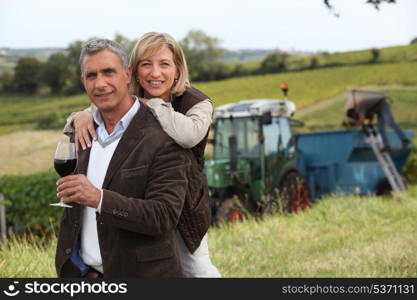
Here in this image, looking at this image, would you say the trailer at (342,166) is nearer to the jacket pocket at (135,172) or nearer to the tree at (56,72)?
the jacket pocket at (135,172)

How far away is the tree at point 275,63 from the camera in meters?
40.2

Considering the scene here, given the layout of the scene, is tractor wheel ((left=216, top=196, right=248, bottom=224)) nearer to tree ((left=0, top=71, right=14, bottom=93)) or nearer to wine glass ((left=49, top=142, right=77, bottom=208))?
wine glass ((left=49, top=142, right=77, bottom=208))

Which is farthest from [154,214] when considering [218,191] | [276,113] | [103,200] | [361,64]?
[361,64]

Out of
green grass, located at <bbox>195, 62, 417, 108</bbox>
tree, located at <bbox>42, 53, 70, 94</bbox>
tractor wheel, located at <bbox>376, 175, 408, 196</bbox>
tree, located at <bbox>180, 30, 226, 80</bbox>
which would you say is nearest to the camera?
tractor wheel, located at <bbox>376, 175, 408, 196</bbox>

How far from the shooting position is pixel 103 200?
8.13 ft

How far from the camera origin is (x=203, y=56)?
4019 cm

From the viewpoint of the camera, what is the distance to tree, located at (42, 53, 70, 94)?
34.3m

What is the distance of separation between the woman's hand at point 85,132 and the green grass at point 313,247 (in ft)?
8.79

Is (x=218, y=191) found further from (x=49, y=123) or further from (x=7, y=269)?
(x=49, y=123)

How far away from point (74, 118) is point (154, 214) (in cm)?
69

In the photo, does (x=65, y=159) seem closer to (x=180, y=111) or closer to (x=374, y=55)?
(x=180, y=111)

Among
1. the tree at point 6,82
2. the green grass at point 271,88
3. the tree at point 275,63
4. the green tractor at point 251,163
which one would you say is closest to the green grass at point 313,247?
the green tractor at point 251,163

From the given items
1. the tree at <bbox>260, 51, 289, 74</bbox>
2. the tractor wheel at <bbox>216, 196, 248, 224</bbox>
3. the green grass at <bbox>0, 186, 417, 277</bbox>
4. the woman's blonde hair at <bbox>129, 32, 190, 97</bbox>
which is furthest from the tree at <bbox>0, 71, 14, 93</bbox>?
the woman's blonde hair at <bbox>129, 32, 190, 97</bbox>

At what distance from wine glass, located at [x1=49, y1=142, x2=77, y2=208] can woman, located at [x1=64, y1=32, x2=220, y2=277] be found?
51 millimetres
